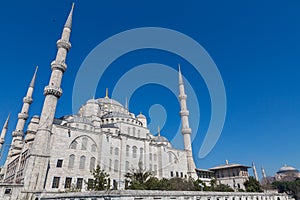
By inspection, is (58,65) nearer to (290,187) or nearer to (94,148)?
(94,148)

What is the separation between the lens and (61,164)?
69.4ft

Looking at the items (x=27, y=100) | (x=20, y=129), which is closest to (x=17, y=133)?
(x=20, y=129)

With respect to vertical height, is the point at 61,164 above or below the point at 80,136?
below

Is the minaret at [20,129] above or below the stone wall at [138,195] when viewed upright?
above

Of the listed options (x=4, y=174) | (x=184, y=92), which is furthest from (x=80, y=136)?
(x=184, y=92)

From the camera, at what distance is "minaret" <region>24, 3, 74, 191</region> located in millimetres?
18047

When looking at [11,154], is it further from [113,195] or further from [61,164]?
[113,195]

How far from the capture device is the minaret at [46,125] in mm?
18047

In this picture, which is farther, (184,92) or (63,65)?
(184,92)

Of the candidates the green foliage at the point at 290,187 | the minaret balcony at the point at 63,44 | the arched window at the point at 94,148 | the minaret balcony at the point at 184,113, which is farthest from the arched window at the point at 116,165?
the green foliage at the point at 290,187

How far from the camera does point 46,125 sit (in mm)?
20375

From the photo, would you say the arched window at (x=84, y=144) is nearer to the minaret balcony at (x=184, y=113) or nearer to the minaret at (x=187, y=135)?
the minaret at (x=187, y=135)

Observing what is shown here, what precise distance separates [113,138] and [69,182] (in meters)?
7.89

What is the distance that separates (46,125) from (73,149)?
4292 mm
